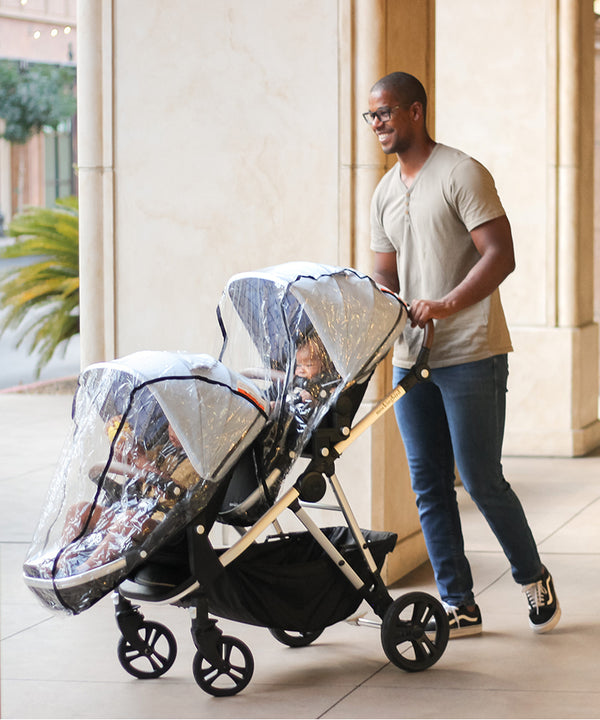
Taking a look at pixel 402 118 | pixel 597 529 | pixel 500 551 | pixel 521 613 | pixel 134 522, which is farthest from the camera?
pixel 597 529

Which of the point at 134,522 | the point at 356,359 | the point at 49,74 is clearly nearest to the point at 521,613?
the point at 356,359

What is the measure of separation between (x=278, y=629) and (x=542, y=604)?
1048mm

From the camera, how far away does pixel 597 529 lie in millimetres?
6176

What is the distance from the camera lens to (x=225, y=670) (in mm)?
3809

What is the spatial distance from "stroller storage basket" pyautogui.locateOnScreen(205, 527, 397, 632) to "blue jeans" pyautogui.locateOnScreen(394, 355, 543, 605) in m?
0.31

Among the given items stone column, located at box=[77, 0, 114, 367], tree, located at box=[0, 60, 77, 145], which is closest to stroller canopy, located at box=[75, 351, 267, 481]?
stone column, located at box=[77, 0, 114, 367]

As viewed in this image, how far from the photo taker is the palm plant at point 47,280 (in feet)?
38.9

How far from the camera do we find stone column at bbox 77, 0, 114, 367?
5359mm

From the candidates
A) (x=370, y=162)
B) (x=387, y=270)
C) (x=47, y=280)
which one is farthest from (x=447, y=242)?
(x=47, y=280)

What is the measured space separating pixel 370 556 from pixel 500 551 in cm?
180

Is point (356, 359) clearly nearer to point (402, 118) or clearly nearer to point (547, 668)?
point (402, 118)

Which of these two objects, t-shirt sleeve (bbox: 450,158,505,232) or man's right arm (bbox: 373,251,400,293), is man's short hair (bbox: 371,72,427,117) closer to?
t-shirt sleeve (bbox: 450,158,505,232)

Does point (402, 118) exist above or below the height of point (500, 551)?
above

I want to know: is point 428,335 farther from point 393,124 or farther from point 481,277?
point 393,124
